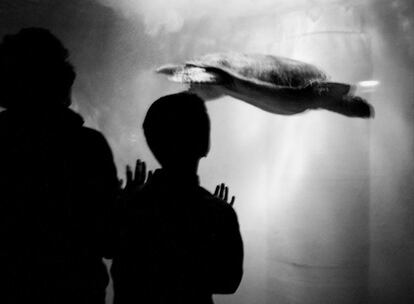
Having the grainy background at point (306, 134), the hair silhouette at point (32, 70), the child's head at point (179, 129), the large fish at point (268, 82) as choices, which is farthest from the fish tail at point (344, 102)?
the hair silhouette at point (32, 70)

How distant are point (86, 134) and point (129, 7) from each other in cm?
694

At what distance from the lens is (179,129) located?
3.06 feet

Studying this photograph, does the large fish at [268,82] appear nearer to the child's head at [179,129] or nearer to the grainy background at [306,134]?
the grainy background at [306,134]

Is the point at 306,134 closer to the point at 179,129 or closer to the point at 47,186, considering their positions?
the point at 179,129

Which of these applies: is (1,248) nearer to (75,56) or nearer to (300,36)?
(300,36)

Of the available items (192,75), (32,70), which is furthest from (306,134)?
(32,70)

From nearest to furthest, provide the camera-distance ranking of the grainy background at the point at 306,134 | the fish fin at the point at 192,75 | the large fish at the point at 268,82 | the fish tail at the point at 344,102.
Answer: the fish fin at the point at 192,75 < the large fish at the point at 268,82 < the fish tail at the point at 344,102 < the grainy background at the point at 306,134

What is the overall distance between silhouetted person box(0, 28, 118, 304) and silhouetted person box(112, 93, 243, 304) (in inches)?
4.1

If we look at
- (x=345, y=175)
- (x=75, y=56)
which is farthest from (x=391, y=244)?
(x=75, y=56)

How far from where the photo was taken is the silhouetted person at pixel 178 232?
2.91ft

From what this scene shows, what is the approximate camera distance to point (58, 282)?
0.93 meters

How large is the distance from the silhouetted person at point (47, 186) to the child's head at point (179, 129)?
18cm

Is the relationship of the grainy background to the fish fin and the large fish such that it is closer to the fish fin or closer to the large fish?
the large fish

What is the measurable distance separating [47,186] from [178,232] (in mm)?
449
